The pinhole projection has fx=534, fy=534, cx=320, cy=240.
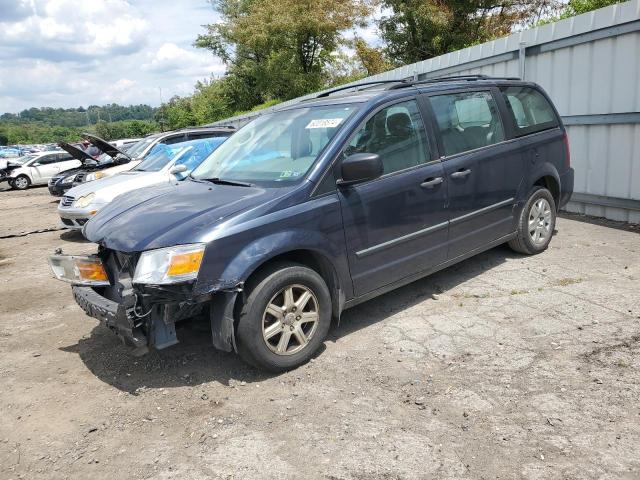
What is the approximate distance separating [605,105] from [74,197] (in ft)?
25.5

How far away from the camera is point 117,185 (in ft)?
27.6

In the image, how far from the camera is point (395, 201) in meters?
4.14

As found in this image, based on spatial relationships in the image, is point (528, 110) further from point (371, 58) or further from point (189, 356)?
point (371, 58)

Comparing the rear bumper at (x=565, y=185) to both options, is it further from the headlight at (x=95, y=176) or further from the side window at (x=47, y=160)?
the side window at (x=47, y=160)

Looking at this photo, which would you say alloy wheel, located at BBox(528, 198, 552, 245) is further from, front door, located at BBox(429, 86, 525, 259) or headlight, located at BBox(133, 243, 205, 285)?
headlight, located at BBox(133, 243, 205, 285)

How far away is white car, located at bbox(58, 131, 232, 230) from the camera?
8.23 m

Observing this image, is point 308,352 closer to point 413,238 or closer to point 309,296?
point 309,296

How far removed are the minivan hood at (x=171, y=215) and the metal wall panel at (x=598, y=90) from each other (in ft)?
16.6

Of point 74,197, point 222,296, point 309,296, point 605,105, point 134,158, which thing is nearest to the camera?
point 222,296

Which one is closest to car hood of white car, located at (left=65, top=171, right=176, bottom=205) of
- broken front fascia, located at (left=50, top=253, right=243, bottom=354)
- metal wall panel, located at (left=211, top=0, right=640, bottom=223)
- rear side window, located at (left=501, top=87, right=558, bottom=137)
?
broken front fascia, located at (left=50, top=253, right=243, bottom=354)

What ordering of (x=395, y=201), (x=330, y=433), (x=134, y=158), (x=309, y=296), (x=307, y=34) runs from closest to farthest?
1. (x=330, y=433)
2. (x=309, y=296)
3. (x=395, y=201)
4. (x=134, y=158)
5. (x=307, y=34)

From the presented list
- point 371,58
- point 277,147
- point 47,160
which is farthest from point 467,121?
point 371,58

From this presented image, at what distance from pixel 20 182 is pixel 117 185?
17122 mm

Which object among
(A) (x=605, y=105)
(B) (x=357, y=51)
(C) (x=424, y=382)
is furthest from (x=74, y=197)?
(B) (x=357, y=51)
